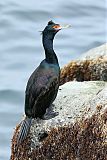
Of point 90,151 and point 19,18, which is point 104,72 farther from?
point 19,18

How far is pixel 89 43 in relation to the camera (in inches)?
549

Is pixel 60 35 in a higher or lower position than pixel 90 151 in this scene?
higher

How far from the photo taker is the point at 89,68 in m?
9.04

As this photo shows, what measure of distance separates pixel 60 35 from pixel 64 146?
767cm

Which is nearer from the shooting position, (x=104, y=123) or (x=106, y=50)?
(x=104, y=123)

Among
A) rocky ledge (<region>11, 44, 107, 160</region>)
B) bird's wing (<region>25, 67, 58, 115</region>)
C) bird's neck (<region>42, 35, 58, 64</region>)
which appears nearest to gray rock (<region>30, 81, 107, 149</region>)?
rocky ledge (<region>11, 44, 107, 160</region>)

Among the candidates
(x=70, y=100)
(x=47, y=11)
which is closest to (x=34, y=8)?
(x=47, y=11)

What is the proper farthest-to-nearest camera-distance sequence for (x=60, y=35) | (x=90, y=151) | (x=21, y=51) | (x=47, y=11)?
(x=47, y=11)
(x=60, y=35)
(x=21, y=51)
(x=90, y=151)

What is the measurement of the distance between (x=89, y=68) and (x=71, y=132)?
2188mm

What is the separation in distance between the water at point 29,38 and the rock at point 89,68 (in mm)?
1465

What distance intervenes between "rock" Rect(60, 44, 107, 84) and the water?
1.46m

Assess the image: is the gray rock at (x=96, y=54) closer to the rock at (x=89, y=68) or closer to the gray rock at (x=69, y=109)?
the rock at (x=89, y=68)

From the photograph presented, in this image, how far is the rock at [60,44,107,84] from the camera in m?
8.88

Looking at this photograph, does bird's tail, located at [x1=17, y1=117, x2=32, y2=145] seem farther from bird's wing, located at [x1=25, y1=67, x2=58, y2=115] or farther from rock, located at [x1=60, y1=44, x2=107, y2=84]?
rock, located at [x1=60, y1=44, x2=107, y2=84]
